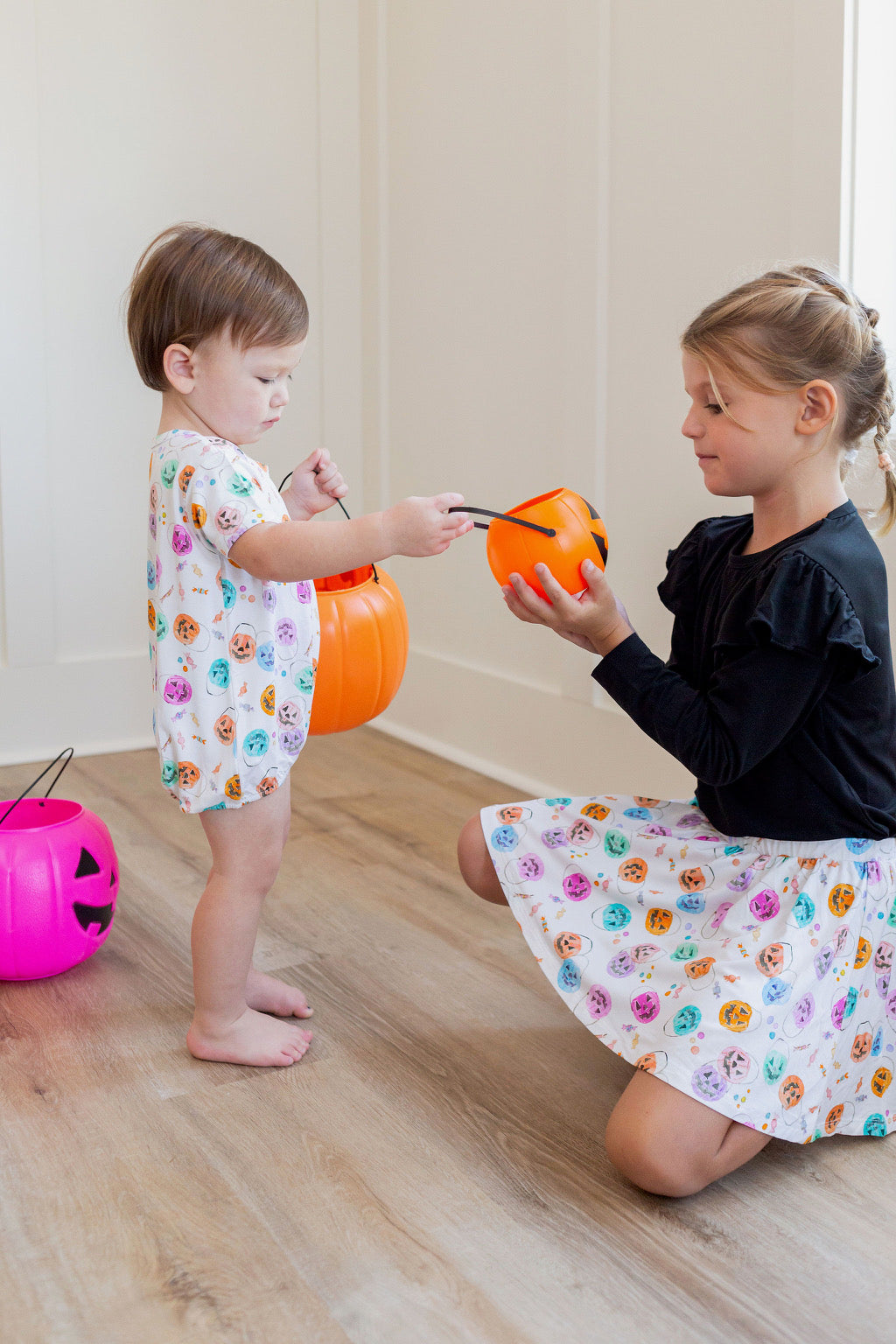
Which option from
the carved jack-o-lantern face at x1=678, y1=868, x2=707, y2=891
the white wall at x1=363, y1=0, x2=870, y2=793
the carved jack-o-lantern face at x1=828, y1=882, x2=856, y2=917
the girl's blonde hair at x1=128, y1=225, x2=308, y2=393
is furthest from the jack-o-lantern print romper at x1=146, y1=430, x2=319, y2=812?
the white wall at x1=363, y1=0, x2=870, y2=793

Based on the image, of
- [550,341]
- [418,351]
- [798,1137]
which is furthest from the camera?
[418,351]

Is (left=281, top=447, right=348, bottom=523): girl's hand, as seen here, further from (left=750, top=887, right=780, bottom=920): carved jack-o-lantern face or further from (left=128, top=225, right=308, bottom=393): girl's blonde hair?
(left=750, top=887, right=780, bottom=920): carved jack-o-lantern face

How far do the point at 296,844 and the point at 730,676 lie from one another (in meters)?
1.04

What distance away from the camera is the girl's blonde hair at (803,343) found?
1196 mm

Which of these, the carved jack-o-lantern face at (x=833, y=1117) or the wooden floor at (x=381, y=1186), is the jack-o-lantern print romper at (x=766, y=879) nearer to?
the carved jack-o-lantern face at (x=833, y=1117)

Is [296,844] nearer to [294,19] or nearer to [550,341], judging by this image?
[550,341]

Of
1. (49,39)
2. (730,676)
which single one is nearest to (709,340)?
(730,676)

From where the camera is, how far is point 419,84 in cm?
257

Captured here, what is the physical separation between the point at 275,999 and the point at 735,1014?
59cm

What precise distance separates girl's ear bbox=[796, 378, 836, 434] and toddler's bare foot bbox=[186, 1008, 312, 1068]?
87 centimetres

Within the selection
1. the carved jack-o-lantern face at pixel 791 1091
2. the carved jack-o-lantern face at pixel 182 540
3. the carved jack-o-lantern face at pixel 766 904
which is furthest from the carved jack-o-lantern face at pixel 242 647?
the carved jack-o-lantern face at pixel 791 1091

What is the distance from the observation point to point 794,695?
1.17 meters

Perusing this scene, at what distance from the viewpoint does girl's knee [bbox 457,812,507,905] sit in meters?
1.41

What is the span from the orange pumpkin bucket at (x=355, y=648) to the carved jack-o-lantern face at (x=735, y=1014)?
66cm
